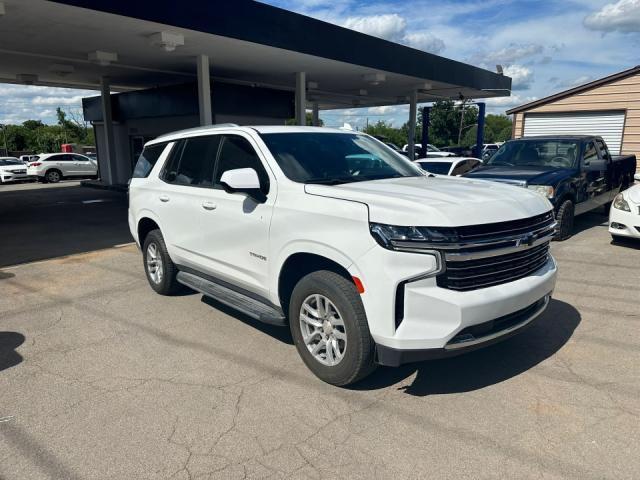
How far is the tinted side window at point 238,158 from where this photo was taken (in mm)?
4072

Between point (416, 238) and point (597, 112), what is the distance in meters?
18.9

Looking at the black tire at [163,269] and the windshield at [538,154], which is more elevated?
the windshield at [538,154]

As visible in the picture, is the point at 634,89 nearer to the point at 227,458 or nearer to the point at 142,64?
the point at 142,64

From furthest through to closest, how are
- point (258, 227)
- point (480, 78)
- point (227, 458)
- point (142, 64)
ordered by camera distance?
point (480, 78) → point (142, 64) → point (258, 227) → point (227, 458)

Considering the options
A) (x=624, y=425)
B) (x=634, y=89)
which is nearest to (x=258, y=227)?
(x=624, y=425)

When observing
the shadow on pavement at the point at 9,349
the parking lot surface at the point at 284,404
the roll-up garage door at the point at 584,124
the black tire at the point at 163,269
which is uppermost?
the roll-up garage door at the point at 584,124

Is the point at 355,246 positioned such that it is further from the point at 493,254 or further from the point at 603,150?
the point at 603,150

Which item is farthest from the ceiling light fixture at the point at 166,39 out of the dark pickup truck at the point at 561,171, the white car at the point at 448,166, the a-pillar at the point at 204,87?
the dark pickup truck at the point at 561,171

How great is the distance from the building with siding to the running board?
17959mm

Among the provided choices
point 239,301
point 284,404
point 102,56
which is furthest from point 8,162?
point 284,404

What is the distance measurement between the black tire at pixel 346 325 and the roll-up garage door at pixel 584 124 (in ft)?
55.6

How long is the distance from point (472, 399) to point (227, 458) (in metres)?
1.75

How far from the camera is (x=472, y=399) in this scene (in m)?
3.38

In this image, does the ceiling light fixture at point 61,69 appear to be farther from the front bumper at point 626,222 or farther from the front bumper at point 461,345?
the front bumper at point 461,345
